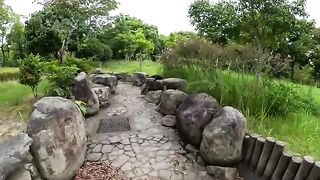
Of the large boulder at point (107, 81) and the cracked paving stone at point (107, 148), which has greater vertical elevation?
the large boulder at point (107, 81)

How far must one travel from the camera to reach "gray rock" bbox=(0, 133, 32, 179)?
8.96 feet

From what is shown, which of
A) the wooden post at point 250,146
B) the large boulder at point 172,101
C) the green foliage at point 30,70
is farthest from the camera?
the green foliage at point 30,70

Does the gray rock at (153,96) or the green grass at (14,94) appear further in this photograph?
the gray rock at (153,96)

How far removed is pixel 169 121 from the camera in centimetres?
502

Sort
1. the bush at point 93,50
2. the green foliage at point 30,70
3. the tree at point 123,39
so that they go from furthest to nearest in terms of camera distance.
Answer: the tree at point 123,39
the bush at point 93,50
the green foliage at point 30,70

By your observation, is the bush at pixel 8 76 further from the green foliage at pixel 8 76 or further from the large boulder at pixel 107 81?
the large boulder at pixel 107 81

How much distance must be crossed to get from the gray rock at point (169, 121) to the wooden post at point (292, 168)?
2103 millimetres

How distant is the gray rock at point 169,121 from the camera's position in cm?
494

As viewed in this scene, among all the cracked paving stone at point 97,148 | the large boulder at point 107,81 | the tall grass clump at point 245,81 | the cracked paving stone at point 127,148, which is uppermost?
the tall grass clump at point 245,81

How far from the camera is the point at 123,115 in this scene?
5.54 m

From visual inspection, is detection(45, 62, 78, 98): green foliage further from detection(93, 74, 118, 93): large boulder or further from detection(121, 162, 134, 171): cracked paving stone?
detection(121, 162, 134, 171): cracked paving stone

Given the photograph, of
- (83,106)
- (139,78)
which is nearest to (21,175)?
(83,106)

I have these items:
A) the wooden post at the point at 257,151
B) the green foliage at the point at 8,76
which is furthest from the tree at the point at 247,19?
the green foliage at the point at 8,76

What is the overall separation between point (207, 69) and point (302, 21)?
337 cm
